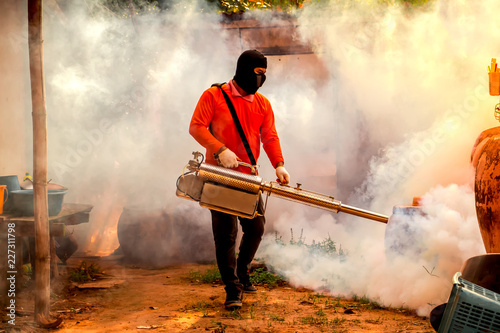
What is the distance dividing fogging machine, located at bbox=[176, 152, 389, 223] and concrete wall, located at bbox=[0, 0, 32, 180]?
4015 mm

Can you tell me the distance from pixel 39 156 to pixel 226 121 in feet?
5.71

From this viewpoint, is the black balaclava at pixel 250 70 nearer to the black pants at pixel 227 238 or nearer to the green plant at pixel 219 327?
the black pants at pixel 227 238

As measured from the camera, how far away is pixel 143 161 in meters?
9.57

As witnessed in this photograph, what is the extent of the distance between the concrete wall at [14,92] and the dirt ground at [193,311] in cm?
213

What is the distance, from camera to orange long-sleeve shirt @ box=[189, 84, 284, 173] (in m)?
4.68

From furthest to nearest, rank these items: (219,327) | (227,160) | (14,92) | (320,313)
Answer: (14,92)
(320,313)
(227,160)
(219,327)

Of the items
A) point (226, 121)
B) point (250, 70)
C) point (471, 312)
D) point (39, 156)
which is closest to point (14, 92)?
point (39, 156)

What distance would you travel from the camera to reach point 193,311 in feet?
16.1

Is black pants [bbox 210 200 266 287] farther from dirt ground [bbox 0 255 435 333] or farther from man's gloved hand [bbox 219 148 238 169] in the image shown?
man's gloved hand [bbox 219 148 238 169]

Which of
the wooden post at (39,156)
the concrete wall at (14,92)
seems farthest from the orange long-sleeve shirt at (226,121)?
the concrete wall at (14,92)

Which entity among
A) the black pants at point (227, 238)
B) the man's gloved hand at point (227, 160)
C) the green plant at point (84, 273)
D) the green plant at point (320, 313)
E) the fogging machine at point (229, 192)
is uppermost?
the man's gloved hand at point (227, 160)

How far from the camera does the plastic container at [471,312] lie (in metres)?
2.45

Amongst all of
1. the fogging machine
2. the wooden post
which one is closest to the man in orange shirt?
the fogging machine

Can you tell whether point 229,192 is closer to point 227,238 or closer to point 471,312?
point 227,238
